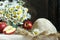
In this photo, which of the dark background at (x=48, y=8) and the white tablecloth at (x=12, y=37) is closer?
the white tablecloth at (x=12, y=37)

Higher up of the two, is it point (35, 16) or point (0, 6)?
point (0, 6)

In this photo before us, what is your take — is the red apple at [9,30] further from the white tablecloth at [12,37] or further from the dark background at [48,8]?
the dark background at [48,8]

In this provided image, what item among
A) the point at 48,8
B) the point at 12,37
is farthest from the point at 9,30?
the point at 48,8

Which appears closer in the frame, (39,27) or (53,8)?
(39,27)

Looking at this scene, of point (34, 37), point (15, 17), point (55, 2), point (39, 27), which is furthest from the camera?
point (55, 2)

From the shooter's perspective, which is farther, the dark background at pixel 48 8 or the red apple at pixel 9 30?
the dark background at pixel 48 8

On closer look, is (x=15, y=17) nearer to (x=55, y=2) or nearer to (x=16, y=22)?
(x=16, y=22)

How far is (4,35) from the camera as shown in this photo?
1.19m

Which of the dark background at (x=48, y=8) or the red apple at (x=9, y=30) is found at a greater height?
the red apple at (x=9, y=30)

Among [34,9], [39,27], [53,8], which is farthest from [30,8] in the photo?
[39,27]

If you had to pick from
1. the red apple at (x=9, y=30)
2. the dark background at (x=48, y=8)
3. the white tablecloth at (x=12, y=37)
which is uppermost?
the red apple at (x=9, y=30)

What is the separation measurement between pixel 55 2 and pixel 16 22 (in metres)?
1.88

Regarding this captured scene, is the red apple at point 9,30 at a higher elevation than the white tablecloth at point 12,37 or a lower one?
higher

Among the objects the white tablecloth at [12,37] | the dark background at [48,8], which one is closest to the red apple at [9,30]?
the white tablecloth at [12,37]
